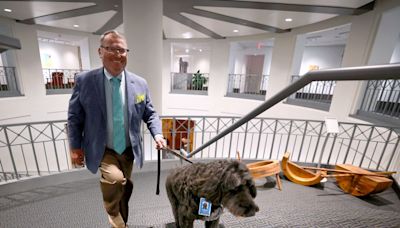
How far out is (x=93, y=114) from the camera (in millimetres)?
1080

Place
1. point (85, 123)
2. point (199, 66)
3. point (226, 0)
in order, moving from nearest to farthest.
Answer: point (85, 123) < point (226, 0) < point (199, 66)

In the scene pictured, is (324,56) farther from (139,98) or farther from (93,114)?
(93,114)

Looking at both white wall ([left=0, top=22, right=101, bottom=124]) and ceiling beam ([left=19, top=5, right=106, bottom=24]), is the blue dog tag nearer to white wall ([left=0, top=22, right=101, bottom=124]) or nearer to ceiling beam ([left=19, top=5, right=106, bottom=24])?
ceiling beam ([left=19, top=5, right=106, bottom=24])

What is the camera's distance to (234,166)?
80 centimetres

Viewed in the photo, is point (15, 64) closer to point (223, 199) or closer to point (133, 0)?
point (133, 0)

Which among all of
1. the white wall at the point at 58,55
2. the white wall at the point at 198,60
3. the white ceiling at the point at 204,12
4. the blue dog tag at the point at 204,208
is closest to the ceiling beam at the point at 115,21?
the white ceiling at the point at 204,12

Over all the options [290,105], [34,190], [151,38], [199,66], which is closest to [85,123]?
[34,190]

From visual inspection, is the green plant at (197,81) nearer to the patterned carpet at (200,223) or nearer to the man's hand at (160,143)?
the patterned carpet at (200,223)

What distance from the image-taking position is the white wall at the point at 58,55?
1015 centimetres

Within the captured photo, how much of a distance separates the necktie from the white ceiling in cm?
365

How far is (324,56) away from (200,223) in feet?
38.3

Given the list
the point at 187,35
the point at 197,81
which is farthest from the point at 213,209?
the point at 197,81

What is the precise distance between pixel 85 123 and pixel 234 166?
102 centimetres

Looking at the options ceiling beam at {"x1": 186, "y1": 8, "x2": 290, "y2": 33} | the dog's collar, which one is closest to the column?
ceiling beam at {"x1": 186, "y1": 8, "x2": 290, "y2": 33}
